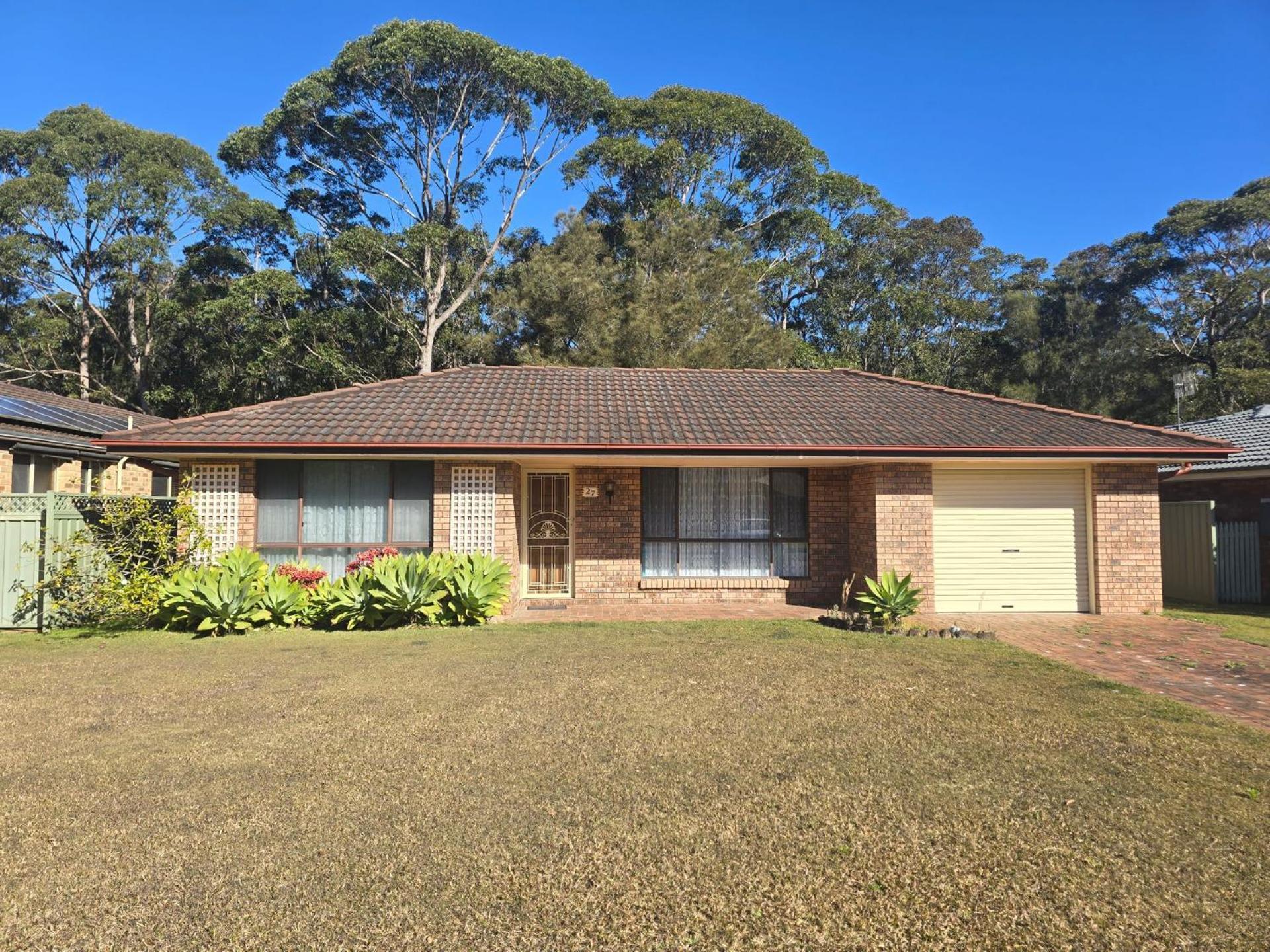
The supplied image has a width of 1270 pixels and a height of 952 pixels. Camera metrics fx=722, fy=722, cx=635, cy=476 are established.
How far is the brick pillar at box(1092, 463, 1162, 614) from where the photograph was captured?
37.4 ft

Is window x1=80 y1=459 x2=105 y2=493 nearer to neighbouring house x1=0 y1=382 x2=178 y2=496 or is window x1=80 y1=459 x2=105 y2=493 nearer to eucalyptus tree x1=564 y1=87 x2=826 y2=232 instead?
neighbouring house x1=0 y1=382 x2=178 y2=496

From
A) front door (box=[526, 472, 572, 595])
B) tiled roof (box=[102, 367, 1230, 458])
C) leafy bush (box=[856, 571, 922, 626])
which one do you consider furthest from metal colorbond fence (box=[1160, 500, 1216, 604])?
front door (box=[526, 472, 572, 595])

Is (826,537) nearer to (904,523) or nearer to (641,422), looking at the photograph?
(904,523)

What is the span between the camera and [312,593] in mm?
9867

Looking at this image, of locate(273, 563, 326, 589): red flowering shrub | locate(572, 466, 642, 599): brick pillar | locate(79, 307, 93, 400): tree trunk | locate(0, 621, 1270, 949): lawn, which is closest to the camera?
locate(0, 621, 1270, 949): lawn

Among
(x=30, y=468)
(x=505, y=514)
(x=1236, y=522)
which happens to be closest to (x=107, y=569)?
(x=505, y=514)

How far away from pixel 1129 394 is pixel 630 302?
25.3m

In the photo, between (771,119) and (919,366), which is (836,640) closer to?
(919,366)

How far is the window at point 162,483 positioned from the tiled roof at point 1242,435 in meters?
21.5

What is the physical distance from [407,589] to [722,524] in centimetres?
538

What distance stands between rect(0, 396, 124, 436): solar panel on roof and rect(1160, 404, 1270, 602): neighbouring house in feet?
68.8

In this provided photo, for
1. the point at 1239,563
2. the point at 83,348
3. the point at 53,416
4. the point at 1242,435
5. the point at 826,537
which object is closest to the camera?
the point at 826,537

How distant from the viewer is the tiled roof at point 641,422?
10.7m

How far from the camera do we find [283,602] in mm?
9695
